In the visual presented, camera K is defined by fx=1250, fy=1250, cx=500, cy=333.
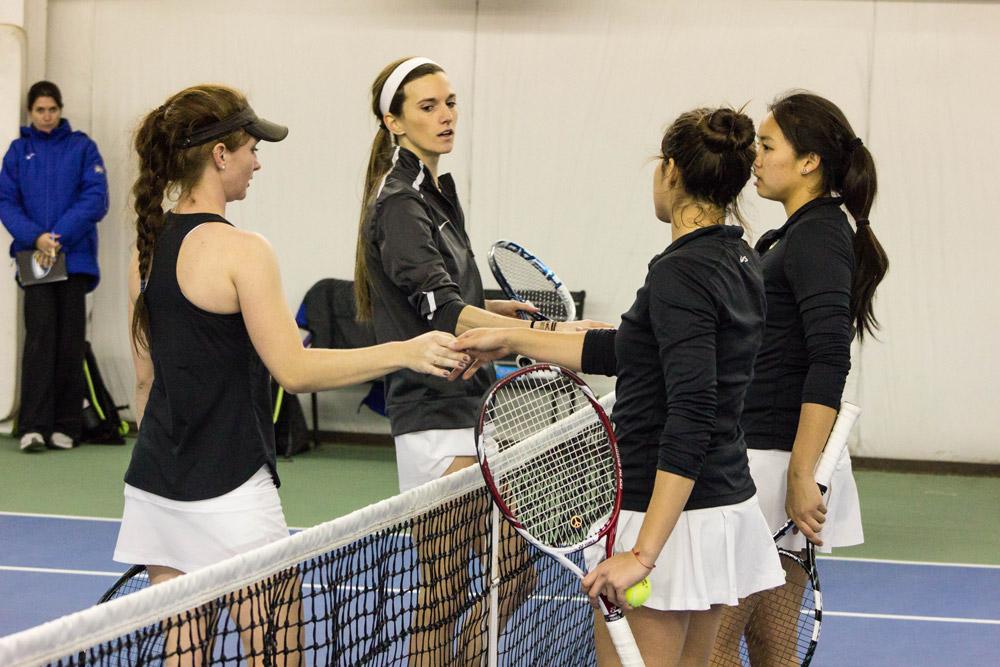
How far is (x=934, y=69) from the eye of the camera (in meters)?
7.01

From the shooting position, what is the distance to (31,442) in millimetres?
7191

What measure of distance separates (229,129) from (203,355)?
428mm

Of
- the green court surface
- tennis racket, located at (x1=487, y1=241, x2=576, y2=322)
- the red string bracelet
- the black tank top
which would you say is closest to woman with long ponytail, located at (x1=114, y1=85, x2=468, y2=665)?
the black tank top

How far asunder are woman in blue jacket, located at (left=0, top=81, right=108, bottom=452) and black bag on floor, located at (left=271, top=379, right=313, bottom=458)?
1239mm

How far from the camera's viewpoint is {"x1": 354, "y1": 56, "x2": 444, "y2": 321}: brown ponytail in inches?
113

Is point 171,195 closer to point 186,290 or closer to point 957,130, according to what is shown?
point 186,290

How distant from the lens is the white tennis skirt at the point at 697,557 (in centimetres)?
209

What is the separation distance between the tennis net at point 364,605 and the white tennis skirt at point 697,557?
43 cm

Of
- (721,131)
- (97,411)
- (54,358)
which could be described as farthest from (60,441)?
(721,131)

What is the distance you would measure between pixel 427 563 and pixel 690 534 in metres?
0.63

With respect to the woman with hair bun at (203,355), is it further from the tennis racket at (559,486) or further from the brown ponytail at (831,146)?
the brown ponytail at (831,146)

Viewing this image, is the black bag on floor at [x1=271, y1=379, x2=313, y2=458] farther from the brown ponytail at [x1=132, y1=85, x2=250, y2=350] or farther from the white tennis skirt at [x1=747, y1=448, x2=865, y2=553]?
the brown ponytail at [x1=132, y1=85, x2=250, y2=350]

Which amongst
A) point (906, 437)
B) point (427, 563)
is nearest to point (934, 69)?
point (906, 437)

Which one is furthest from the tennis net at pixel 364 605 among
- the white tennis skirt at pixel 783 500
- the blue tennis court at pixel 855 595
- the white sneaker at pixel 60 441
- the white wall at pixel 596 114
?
the white sneaker at pixel 60 441
